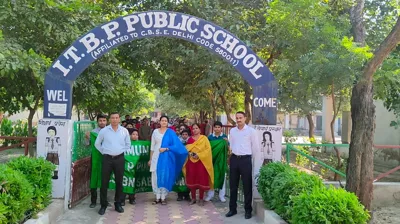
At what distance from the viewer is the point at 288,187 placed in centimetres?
550

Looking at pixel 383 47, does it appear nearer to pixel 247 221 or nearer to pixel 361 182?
pixel 361 182

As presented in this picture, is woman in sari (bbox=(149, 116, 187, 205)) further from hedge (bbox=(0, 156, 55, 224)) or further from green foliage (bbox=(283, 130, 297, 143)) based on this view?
green foliage (bbox=(283, 130, 297, 143))

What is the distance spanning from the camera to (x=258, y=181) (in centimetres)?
674

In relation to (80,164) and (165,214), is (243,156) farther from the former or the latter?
(80,164)

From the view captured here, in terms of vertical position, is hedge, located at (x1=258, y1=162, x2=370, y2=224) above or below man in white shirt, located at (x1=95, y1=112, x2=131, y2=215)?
below

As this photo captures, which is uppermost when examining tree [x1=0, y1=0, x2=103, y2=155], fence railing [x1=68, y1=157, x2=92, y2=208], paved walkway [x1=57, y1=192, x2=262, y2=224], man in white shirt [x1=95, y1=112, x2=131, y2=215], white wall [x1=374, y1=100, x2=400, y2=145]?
tree [x1=0, y1=0, x2=103, y2=155]

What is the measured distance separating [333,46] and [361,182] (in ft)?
11.5

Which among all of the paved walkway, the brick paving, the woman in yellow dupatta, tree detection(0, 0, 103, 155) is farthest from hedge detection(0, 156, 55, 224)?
the woman in yellow dupatta

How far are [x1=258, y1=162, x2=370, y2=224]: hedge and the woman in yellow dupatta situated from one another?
173 centimetres

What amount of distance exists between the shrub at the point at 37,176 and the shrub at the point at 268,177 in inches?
127

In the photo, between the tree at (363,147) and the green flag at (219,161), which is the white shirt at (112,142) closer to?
the green flag at (219,161)

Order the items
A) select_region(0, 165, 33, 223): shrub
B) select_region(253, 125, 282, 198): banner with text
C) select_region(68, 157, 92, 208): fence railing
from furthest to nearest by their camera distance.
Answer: select_region(68, 157, 92, 208): fence railing < select_region(253, 125, 282, 198): banner with text < select_region(0, 165, 33, 223): shrub

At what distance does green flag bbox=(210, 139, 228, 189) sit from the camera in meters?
8.15

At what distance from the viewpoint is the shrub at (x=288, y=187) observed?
17.3 feet
